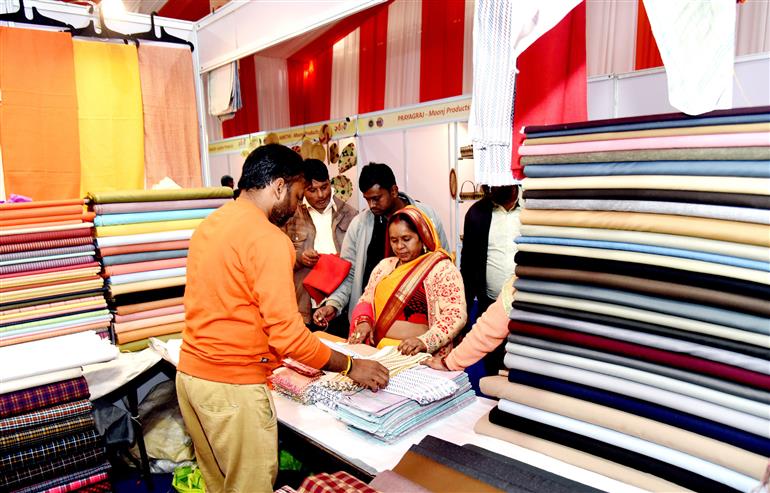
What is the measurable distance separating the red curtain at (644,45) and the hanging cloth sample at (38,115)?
16.3ft

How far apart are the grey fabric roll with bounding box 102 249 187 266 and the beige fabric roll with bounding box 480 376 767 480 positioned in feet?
6.27

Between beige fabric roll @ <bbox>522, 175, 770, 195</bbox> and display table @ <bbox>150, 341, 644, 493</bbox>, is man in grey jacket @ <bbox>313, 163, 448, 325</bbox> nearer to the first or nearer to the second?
display table @ <bbox>150, 341, 644, 493</bbox>

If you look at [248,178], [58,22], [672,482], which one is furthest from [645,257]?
[58,22]

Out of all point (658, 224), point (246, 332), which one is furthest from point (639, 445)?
point (246, 332)

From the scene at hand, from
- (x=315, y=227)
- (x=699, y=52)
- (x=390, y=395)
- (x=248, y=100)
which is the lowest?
(x=390, y=395)

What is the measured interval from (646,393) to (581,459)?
0.96ft

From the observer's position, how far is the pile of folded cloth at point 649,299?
1.00 m

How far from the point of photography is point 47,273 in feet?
7.95

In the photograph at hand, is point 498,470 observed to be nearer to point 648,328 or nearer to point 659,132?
point 648,328

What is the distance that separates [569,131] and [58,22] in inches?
119

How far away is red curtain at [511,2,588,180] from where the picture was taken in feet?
4.77

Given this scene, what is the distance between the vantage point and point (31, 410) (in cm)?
149

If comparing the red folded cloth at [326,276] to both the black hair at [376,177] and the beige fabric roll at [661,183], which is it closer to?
the black hair at [376,177]

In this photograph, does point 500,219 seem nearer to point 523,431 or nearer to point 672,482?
point 523,431
